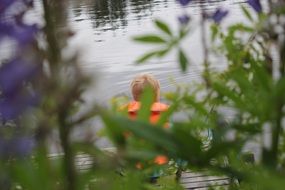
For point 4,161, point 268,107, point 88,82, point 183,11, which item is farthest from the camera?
point 183,11

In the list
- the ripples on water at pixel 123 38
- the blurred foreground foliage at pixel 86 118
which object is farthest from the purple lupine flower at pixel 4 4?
the ripples on water at pixel 123 38

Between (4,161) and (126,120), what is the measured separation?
142 mm

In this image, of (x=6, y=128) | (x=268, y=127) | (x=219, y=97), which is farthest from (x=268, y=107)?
(x=6, y=128)

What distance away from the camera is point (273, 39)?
0.84 meters

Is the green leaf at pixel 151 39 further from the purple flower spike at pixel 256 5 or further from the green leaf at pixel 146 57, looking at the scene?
the purple flower spike at pixel 256 5

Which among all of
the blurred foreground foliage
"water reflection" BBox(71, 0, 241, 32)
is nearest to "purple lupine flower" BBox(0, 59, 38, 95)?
the blurred foreground foliage

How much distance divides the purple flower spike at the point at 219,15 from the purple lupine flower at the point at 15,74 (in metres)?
0.47

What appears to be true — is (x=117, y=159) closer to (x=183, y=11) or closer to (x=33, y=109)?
(x=33, y=109)

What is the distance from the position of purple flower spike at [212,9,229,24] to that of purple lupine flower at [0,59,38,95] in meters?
0.47

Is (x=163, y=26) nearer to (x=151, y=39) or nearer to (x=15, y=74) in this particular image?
(x=151, y=39)

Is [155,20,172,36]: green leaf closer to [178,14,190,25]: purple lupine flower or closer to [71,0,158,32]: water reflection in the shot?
[178,14,190,25]: purple lupine flower

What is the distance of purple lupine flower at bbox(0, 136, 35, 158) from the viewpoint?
0.69 m

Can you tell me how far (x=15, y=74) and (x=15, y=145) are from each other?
0.08 metres

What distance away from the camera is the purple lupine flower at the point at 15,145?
691 millimetres
